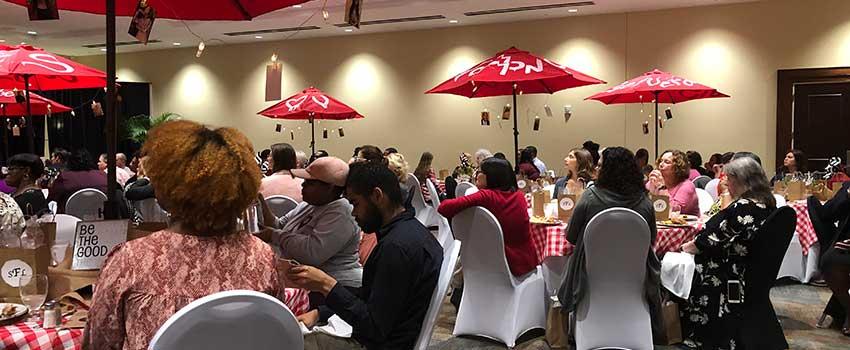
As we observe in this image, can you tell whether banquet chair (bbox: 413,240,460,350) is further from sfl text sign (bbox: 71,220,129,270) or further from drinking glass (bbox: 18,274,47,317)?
drinking glass (bbox: 18,274,47,317)

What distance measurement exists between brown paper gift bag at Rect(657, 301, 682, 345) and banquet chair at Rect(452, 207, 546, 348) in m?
0.77

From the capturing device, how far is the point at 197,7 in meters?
3.25

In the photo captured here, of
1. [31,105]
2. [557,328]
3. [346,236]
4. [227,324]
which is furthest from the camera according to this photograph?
[31,105]

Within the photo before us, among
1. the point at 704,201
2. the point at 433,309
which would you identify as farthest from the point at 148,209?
the point at 704,201

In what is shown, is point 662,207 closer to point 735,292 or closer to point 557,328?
point 735,292

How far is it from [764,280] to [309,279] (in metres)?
2.84

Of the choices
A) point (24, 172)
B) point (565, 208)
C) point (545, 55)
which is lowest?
point (565, 208)

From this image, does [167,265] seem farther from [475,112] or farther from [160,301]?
[475,112]

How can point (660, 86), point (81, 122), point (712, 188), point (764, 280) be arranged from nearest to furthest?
point (764, 280), point (712, 188), point (660, 86), point (81, 122)

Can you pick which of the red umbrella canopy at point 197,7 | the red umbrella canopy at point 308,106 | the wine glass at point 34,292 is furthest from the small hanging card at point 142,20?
the red umbrella canopy at point 308,106

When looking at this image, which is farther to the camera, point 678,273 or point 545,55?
point 545,55

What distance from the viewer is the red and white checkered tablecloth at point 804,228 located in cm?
587

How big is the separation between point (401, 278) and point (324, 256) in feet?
3.22

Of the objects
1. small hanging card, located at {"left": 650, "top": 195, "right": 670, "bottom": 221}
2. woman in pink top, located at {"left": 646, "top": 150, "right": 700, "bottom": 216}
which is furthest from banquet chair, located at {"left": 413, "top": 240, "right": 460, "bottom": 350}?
woman in pink top, located at {"left": 646, "top": 150, "right": 700, "bottom": 216}
